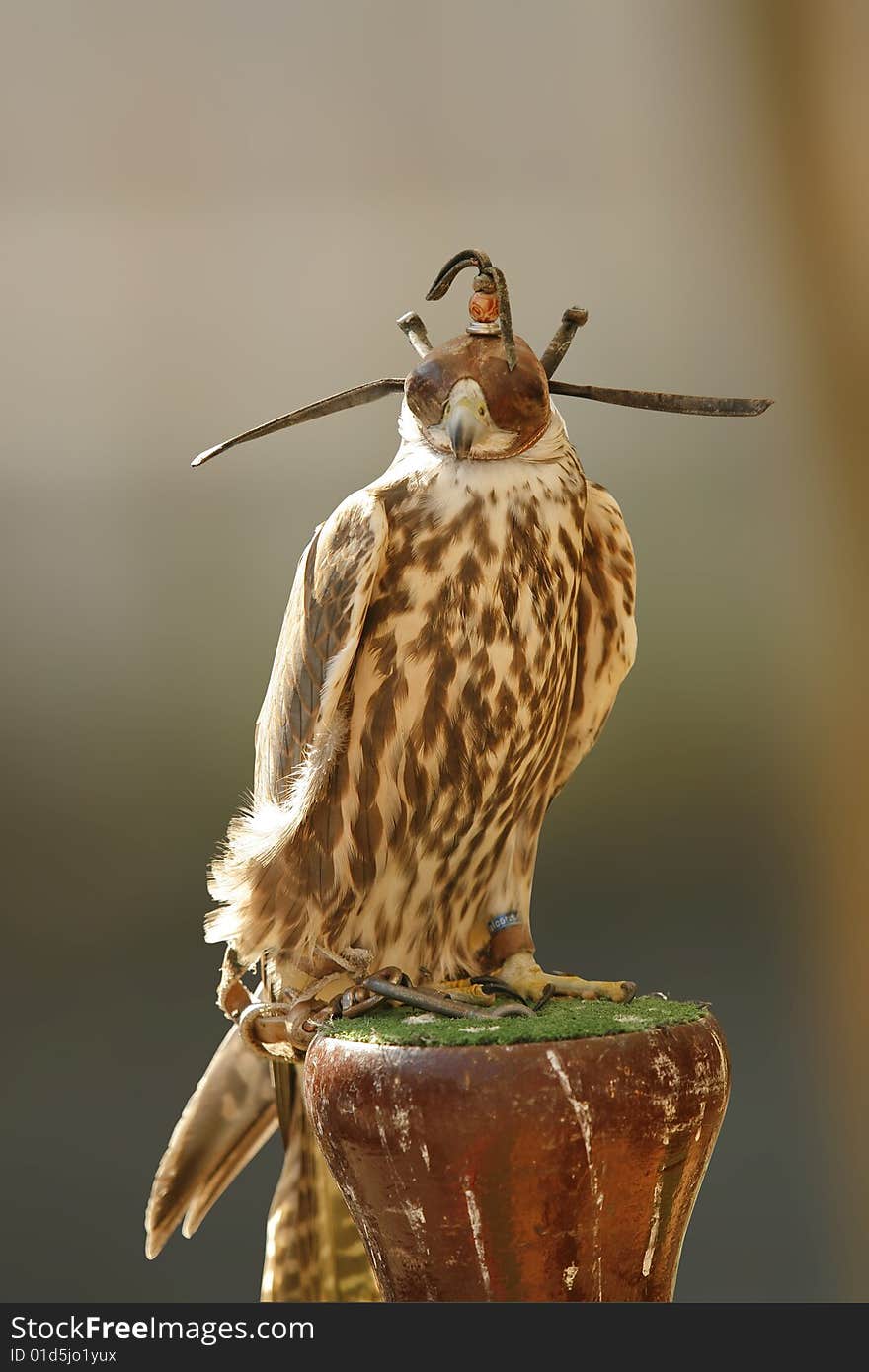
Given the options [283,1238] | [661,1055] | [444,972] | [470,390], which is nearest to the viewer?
[661,1055]

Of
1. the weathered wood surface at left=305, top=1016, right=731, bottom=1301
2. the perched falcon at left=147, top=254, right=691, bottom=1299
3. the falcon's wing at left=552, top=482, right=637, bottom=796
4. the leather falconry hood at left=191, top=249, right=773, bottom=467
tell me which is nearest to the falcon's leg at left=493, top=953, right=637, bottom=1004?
the perched falcon at left=147, top=254, right=691, bottom=1299

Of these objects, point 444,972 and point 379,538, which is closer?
point 379,538

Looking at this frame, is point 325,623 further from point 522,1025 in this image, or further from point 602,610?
point 522,1025

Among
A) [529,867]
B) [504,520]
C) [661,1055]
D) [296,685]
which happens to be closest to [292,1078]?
[529,867]

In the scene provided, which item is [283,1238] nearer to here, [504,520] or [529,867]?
[529,867]

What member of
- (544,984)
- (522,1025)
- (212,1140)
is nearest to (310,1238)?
(212,1140)

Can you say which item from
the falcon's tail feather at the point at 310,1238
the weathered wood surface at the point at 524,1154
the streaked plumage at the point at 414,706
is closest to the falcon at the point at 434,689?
the streaked plumage at the point at 414,706
